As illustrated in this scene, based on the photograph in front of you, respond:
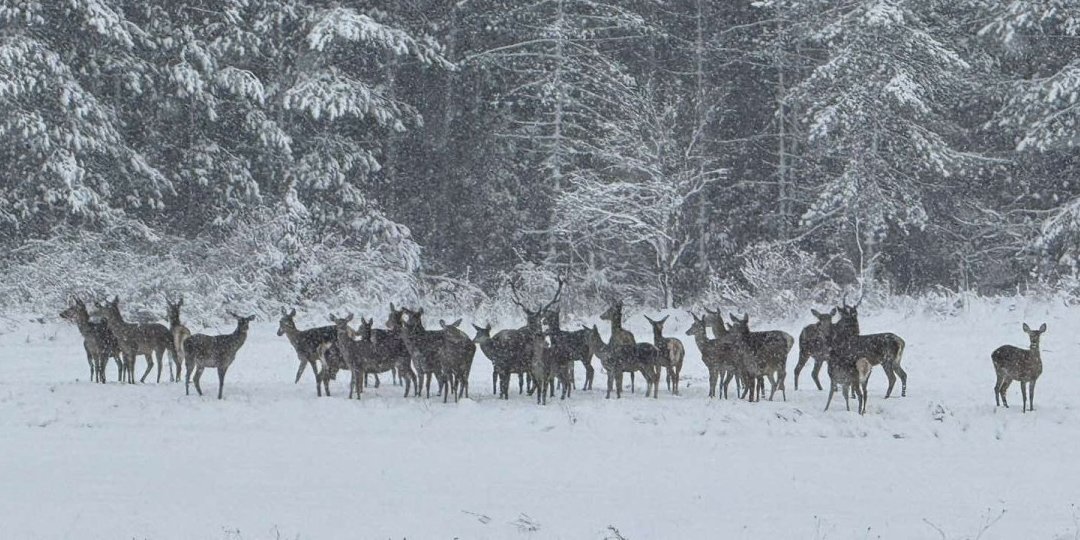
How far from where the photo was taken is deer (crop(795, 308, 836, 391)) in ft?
59.4

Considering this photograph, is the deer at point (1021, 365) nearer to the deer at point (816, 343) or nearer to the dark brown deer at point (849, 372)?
the dark brown deer at point (849, 372)

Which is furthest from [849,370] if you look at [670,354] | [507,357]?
[507,357]

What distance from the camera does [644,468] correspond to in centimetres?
1332

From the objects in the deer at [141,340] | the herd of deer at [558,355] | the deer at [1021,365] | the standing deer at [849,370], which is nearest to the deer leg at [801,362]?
the herd of deer at [558,355]

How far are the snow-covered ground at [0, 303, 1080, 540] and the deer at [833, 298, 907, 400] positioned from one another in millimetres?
524

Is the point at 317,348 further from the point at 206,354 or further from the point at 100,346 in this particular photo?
the point at 100,346

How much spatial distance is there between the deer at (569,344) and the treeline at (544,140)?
1183 centimetres

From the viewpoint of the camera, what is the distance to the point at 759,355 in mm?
16812

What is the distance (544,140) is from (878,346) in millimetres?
22737

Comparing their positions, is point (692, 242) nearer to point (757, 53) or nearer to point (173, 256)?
point (757, 53)

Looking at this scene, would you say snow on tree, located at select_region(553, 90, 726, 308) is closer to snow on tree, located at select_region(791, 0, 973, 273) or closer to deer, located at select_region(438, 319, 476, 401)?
snow on tree, located at select_region(791, 0, 973, 273)

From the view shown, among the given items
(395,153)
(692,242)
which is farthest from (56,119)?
(692,242)

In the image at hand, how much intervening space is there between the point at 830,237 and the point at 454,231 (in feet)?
39.4

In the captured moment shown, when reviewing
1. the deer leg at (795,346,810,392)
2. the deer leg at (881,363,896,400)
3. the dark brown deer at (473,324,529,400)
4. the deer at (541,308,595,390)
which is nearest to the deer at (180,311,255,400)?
the dark brown deer at (473,324,529,400)
